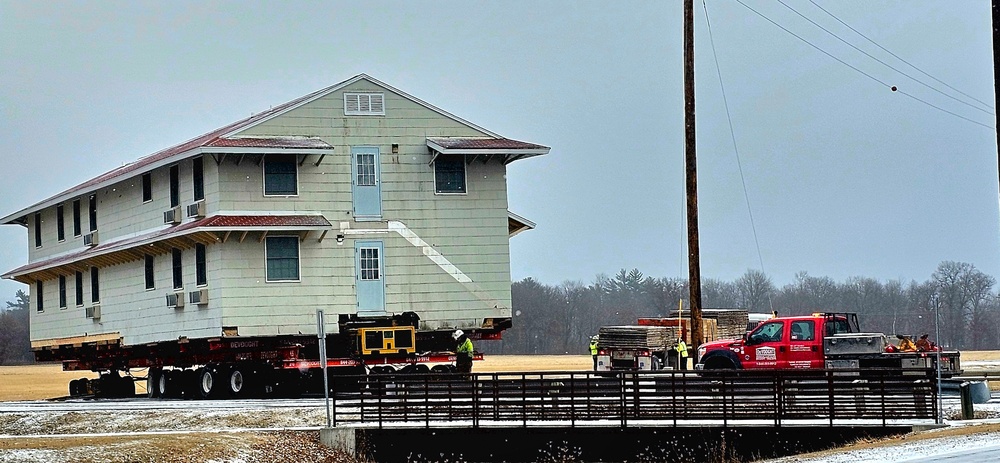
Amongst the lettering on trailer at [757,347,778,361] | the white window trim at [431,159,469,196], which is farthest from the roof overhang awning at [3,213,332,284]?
the lettering on trailer at [757,347,778,361]

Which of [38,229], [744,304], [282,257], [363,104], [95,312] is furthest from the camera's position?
[744,304]

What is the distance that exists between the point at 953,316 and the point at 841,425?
11414 cm

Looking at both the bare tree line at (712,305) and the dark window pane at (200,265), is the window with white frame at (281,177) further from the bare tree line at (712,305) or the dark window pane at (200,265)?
the bare tree line at (712,305)

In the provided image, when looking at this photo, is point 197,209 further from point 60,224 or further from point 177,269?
point 60,224

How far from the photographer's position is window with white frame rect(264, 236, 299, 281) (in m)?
40.0

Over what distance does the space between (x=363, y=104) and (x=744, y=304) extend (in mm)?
113782

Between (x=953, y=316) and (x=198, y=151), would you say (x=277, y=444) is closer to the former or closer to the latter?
(x=198, y=151)

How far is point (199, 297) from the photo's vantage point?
40.4 metres

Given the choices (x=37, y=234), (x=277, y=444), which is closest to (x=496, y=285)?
(x=277, y=444)

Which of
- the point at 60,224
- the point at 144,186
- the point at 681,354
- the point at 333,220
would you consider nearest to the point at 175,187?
the point at 144,186

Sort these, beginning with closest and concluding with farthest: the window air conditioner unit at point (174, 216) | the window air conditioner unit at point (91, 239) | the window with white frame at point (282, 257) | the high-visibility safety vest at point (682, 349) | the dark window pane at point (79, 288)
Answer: the high-visibility safety vest at point (682, 349) < the window with white frame at point (282, 257) < the window air conditioner unit at point (174, 216) < the window air conditioner unit at point (91, 239) < the dark window pane at point (79, 288)

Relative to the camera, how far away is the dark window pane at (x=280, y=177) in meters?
40.2

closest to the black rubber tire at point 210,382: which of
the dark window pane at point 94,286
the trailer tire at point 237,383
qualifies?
the trailer tire at point 237,383

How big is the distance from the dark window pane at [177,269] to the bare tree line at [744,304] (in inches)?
3030
